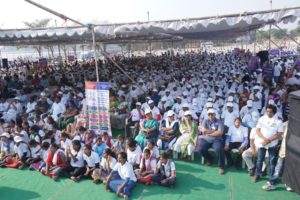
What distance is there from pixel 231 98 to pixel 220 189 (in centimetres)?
308

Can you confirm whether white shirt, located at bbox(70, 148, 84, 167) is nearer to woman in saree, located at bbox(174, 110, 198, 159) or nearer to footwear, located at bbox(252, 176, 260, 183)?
woman in saree, located at bbox(174, 110, 198, 159)

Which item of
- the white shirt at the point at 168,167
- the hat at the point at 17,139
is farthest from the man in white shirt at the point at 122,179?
the hat at the point at 17,139

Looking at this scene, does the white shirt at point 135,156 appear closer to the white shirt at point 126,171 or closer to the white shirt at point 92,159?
the white shirt at point 126,171

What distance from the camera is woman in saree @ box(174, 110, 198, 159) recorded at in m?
6.53

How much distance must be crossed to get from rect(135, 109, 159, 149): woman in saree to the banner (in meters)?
0.71

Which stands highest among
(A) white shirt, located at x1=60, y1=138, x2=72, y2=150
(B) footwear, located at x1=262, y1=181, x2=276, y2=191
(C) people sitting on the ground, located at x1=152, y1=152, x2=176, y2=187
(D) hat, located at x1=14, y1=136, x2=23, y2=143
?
(D) hat, located at x1=14, y1=136, x2=23, y2=143

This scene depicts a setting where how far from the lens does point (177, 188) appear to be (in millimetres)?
5617

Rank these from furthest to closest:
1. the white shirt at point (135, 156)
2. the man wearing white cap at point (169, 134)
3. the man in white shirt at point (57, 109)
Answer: the man in white shirt at point (57, 109), the man wearing white cap at point (169, 134), the white shirt at point (135, 156)

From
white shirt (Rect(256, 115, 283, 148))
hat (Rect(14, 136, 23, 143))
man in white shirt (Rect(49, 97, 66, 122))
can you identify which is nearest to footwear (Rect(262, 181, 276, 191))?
white shirt (Rect(256, 115, 283, 148))

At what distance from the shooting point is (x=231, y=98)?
8.01m

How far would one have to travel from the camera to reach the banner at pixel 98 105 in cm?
662

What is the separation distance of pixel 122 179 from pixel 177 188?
3.18 feet

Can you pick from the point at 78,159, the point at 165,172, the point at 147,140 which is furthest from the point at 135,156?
the point at 78,159

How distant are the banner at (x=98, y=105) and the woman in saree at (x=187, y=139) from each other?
149 centimetres
